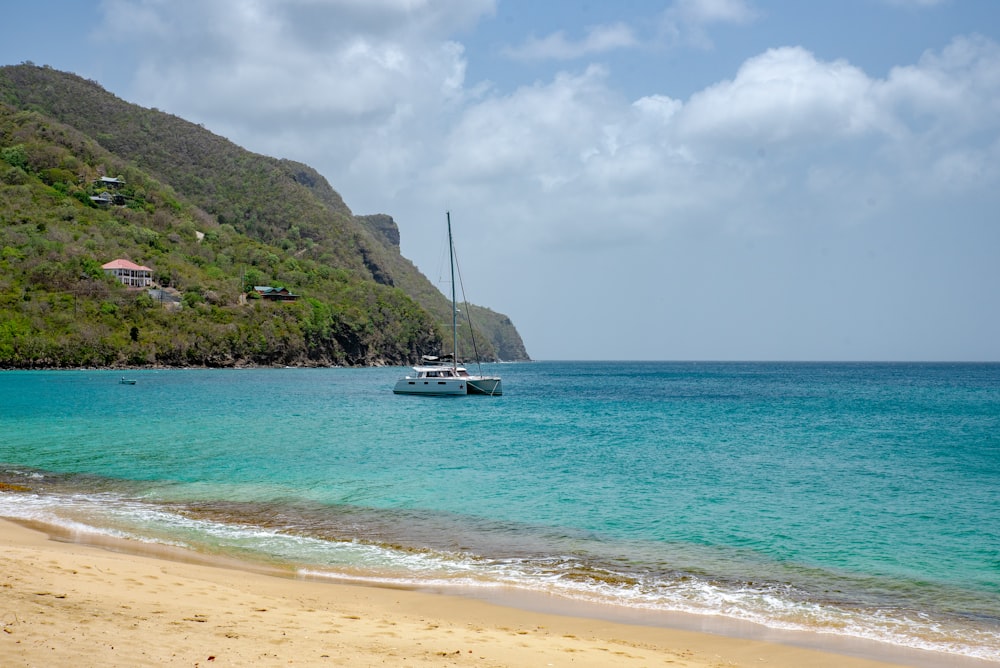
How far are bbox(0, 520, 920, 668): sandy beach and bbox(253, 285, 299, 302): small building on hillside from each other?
498 ft

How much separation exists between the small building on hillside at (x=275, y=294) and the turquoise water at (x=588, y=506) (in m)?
120

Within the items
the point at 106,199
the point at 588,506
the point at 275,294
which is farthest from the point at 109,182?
the point at 588,506

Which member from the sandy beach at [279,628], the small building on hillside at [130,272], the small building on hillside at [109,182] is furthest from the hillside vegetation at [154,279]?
the sandy beach at [279,628]

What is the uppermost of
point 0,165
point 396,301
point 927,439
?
point 0,165

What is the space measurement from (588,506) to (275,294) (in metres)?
149

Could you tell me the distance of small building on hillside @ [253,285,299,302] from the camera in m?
156

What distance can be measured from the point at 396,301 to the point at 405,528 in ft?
590

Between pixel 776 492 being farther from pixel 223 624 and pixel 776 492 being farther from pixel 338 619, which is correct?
pixel 223 624

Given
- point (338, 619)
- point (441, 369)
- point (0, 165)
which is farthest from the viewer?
point (0, 165)

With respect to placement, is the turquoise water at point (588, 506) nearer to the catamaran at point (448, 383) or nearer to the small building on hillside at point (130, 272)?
the catamaran at point (448, 383)

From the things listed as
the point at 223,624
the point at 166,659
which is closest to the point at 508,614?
the point at 223,624

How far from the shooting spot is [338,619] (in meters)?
8.51

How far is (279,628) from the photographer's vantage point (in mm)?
7715

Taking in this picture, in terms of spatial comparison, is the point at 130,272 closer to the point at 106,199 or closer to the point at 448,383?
the point at 106,199
